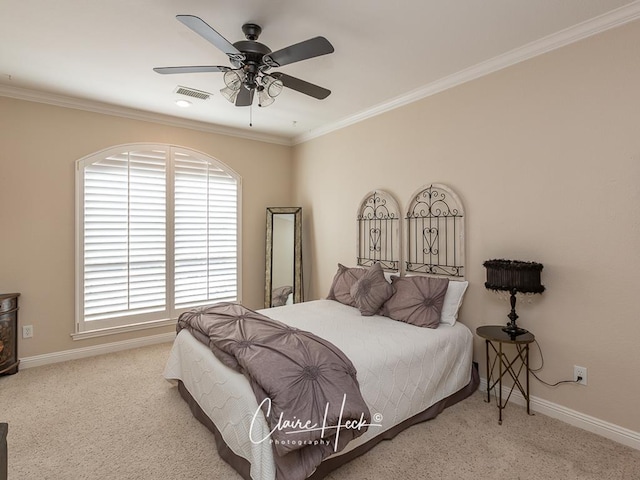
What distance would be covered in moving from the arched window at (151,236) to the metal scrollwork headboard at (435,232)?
2505 mm

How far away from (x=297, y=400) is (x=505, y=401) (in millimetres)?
1980

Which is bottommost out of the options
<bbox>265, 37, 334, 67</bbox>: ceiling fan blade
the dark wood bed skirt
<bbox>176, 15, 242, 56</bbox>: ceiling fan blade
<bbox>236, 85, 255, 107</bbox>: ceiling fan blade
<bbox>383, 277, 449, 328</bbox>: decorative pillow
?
the dark wood bed skirt

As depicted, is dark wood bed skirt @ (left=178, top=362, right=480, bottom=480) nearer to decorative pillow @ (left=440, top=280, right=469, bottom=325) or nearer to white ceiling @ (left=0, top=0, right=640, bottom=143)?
decorative pillow @ (left=440, top=280, right=469, bottom=325)

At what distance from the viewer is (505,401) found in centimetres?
270

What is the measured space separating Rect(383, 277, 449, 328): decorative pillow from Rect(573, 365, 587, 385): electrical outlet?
96cm

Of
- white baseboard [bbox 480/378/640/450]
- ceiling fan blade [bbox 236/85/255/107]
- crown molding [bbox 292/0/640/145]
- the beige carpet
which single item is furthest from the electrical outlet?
ceiling fan blade [bbox 236/85/255/107]

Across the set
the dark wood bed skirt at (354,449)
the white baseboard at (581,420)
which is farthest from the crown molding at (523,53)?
the white baseboard at (581,420)

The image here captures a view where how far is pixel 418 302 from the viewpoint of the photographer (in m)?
2.89

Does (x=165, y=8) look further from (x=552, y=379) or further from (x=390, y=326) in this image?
(x=552, y=379)

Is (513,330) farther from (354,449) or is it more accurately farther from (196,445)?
(196,445)

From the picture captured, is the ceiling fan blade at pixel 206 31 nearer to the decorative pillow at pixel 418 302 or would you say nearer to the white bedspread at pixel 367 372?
the white bedspread at pixel 367 372

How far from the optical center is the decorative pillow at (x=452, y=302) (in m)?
2.85

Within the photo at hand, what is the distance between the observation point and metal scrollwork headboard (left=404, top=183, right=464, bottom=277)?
3.07 meters

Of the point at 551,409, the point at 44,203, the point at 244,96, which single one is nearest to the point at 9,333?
the point at 44,203
